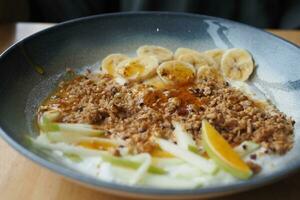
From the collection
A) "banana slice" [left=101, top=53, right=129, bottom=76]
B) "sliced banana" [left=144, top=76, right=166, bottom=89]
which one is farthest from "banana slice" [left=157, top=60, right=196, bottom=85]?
"banana slice" [left=101, top=53, right=129, bottom=76]

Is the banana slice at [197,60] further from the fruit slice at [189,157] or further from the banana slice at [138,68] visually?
the fruit slice at [189,157]

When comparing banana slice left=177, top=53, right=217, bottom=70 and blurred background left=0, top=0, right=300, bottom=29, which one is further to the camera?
blurred background left=0, top=0, right=300, bottom=29

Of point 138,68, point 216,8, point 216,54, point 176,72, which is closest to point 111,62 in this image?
point 138,68

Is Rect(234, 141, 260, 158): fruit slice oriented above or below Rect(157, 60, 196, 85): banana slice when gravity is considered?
above

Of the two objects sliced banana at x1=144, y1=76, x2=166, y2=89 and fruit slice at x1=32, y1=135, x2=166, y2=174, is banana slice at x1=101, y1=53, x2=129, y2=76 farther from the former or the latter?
fruit slice at x1=32, y1=135, x2=166, y2=174

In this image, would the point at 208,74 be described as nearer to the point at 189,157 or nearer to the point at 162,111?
the point at 162,111

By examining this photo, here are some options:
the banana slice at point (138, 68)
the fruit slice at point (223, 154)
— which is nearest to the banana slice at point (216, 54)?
the banana slice at point (138, 68)

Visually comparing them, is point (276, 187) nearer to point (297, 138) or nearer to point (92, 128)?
point (297, 138)
